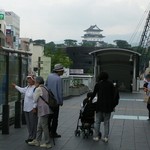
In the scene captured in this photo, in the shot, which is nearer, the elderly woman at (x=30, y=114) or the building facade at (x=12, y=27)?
the elderly woman at (x=30, y=114)

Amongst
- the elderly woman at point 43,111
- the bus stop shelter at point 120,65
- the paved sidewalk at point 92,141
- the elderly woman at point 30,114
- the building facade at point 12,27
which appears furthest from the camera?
the building facade at point 12,27

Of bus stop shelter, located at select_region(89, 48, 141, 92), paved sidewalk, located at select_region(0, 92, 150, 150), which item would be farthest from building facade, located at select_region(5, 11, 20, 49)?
paved sidewalk, located at select_region(0, 92, 150, 150)

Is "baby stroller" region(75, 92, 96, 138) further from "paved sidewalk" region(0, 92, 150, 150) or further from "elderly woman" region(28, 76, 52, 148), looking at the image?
"elderly woman" region(28, 76, 52, 148)

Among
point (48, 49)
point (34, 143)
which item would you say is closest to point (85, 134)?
point (34, 143)

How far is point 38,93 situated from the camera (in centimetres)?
995

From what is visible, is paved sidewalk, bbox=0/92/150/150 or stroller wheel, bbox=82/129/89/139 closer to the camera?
paved sidewalk, bbox=0/92/150/150

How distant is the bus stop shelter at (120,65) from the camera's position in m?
43.1

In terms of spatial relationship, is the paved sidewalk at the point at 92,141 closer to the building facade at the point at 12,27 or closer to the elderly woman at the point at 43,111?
the elderly woman at the point at 43,111

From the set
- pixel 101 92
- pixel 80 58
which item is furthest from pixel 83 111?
pixel 80 58

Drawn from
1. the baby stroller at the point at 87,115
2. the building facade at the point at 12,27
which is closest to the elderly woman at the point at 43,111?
the baby stroller at the point at 87,115

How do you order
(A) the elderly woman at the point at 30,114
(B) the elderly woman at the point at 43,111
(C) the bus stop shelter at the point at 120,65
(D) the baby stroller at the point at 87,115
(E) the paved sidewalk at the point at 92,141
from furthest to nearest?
(C) the bus stop shelter at the point at 120,65 → (D) the baby stroller at the point at 87,115 → (A) the elderly woman at the point at 30,114 → (E) the paved sidewalk at the point at 92,141 → (B) the elderly woman at the point at 43,111

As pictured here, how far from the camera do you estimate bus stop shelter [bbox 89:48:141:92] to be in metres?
43.1

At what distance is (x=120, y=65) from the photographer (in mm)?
48531

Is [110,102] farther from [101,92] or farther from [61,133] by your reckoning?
[61,133]
